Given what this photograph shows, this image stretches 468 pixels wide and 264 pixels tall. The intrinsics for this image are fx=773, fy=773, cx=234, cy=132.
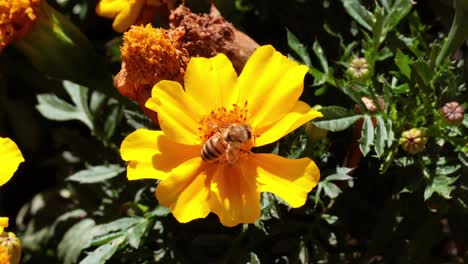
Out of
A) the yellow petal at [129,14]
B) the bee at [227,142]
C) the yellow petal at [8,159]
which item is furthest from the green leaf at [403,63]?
the yellow petal at [8,159]

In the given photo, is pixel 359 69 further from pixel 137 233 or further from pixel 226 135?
pixel 137 233

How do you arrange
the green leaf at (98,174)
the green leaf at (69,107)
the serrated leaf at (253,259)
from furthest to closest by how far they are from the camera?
the green leaf at (69,107) → the green leaf at (98,174) → the serrated leaf at (253,259)

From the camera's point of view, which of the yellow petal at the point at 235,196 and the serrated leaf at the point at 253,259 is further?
the serrated leaf at the point at 253,259

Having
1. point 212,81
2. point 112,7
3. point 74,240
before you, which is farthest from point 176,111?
point 74,240

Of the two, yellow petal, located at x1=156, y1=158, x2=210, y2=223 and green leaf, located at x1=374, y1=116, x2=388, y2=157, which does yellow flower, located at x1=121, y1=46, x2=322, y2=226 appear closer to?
yellow petal, located at x1=156, y1=158, x2=210, y2=223

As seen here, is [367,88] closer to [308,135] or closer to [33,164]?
Answer: [308,135]


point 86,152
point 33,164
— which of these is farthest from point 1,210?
point 86,152

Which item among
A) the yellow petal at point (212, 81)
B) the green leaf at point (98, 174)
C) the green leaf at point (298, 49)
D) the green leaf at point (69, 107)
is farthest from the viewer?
the green leaf at point (69, 107)

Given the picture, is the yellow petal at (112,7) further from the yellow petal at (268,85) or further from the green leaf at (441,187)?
the green leaf at (441,187)
